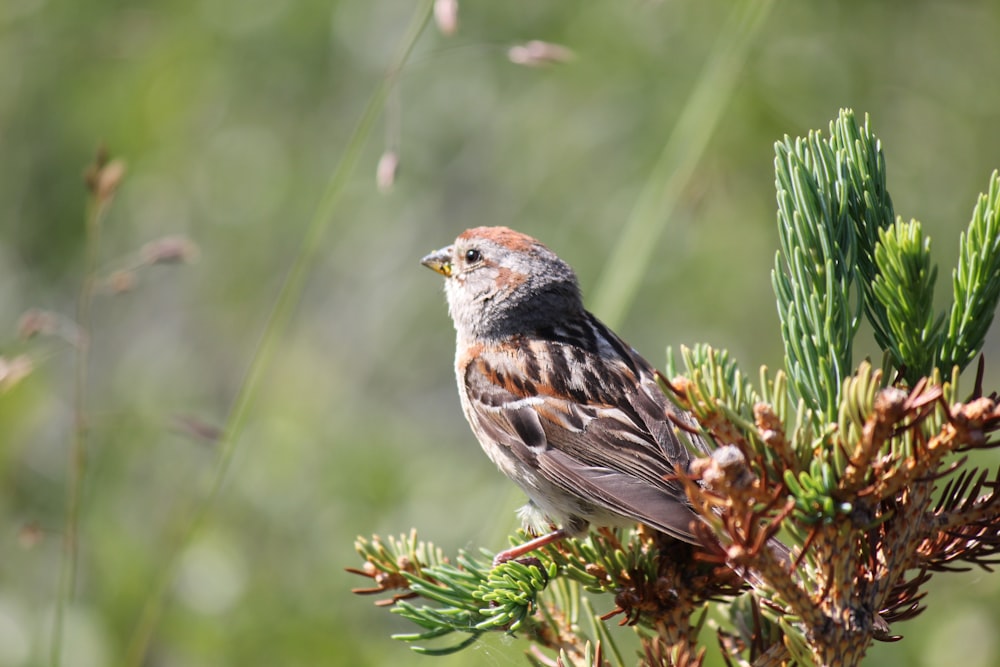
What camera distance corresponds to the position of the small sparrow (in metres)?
2.10

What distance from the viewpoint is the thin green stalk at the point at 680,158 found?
2.13 m

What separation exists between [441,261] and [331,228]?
1.64 m

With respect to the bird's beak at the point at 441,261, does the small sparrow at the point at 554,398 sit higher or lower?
lower

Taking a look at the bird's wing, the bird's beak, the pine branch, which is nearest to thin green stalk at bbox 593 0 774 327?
the bird's wing

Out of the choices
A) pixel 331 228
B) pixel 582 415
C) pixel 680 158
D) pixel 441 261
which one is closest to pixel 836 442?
pixel 680 158

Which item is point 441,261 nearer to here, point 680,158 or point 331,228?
point 680,158

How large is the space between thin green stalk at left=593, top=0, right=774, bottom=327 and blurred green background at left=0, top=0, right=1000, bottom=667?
74cm

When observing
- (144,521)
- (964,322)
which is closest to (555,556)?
(964,322)

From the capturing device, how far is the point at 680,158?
2.20m

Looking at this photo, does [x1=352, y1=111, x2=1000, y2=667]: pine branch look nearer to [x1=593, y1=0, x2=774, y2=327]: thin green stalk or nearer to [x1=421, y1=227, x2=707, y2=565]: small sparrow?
[x1=421, y1=227, x2=707, y2=565]: small sparrow

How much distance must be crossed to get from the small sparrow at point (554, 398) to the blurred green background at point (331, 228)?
0.54 m

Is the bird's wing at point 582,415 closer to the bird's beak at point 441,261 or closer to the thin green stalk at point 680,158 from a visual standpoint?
the thin green stalk at point 680,158

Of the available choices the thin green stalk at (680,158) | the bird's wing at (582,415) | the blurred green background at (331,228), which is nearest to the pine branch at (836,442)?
the bird's wing at (582,415)

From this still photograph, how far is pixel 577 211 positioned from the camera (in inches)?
164
